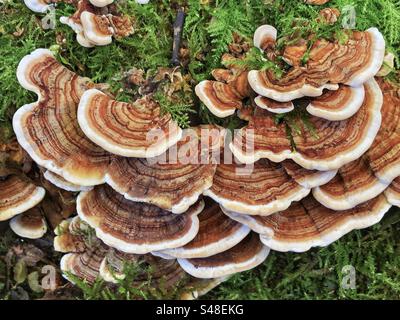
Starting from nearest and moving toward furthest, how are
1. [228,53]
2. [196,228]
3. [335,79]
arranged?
[335,79] < [196,228] < [228,53]

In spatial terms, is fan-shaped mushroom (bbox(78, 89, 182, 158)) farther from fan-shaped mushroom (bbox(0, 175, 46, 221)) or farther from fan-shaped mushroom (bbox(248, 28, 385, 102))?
fan-shaped mushroom (bbox(0, 175, 46, 221))

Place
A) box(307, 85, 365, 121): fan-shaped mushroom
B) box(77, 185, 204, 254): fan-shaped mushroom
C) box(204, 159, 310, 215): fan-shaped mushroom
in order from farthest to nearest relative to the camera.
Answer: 1. box(77, 185, 204, 254): fan-shaped mushroom
2. box(204, 159, 310, 215): fan-shaped mushroom
3. box(307, 85, 365, 121): fan-shaped mushroom

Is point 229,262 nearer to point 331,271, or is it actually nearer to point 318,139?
point 331,271

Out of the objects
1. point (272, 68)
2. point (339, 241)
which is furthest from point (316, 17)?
point (339, 241)

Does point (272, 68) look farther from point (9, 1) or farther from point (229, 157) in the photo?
point (9, 1)

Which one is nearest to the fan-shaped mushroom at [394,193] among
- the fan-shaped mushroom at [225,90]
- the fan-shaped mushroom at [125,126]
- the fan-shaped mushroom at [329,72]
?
the fan-shaped mushroom at [329,72]

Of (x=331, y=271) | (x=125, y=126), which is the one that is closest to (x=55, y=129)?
(x=125, y=126)

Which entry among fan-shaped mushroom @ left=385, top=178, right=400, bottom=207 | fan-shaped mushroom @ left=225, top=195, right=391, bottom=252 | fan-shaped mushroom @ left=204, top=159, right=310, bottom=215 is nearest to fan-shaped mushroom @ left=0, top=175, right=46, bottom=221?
fan-shaped mushroom @ left=204, top=159, right=310, bottom=215
